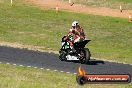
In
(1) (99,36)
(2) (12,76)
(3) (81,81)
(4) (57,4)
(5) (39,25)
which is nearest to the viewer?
(3) (81,81)

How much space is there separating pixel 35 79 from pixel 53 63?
5.35 meters

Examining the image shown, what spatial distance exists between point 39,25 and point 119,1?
2125 cm

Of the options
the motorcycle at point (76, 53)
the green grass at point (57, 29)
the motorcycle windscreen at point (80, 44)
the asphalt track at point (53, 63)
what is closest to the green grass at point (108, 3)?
the green grass at point (57, 29)

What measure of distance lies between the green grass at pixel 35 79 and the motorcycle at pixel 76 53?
3100 mm

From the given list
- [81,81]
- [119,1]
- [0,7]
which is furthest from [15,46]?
[119,1]

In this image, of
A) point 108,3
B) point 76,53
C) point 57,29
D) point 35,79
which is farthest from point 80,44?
point 108,3

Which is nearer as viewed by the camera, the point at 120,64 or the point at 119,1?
the point at 120,64

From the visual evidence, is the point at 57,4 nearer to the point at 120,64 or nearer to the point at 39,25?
the point at 39,25

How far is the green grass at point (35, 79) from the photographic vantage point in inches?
761

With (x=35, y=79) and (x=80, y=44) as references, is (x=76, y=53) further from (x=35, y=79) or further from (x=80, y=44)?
(x=35, y=79)

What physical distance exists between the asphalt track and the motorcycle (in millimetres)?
307

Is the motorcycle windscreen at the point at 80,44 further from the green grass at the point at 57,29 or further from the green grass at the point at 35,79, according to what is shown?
the green grass at the point at 57,29

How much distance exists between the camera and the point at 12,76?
21172mm

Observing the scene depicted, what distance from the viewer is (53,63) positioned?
26203mm
